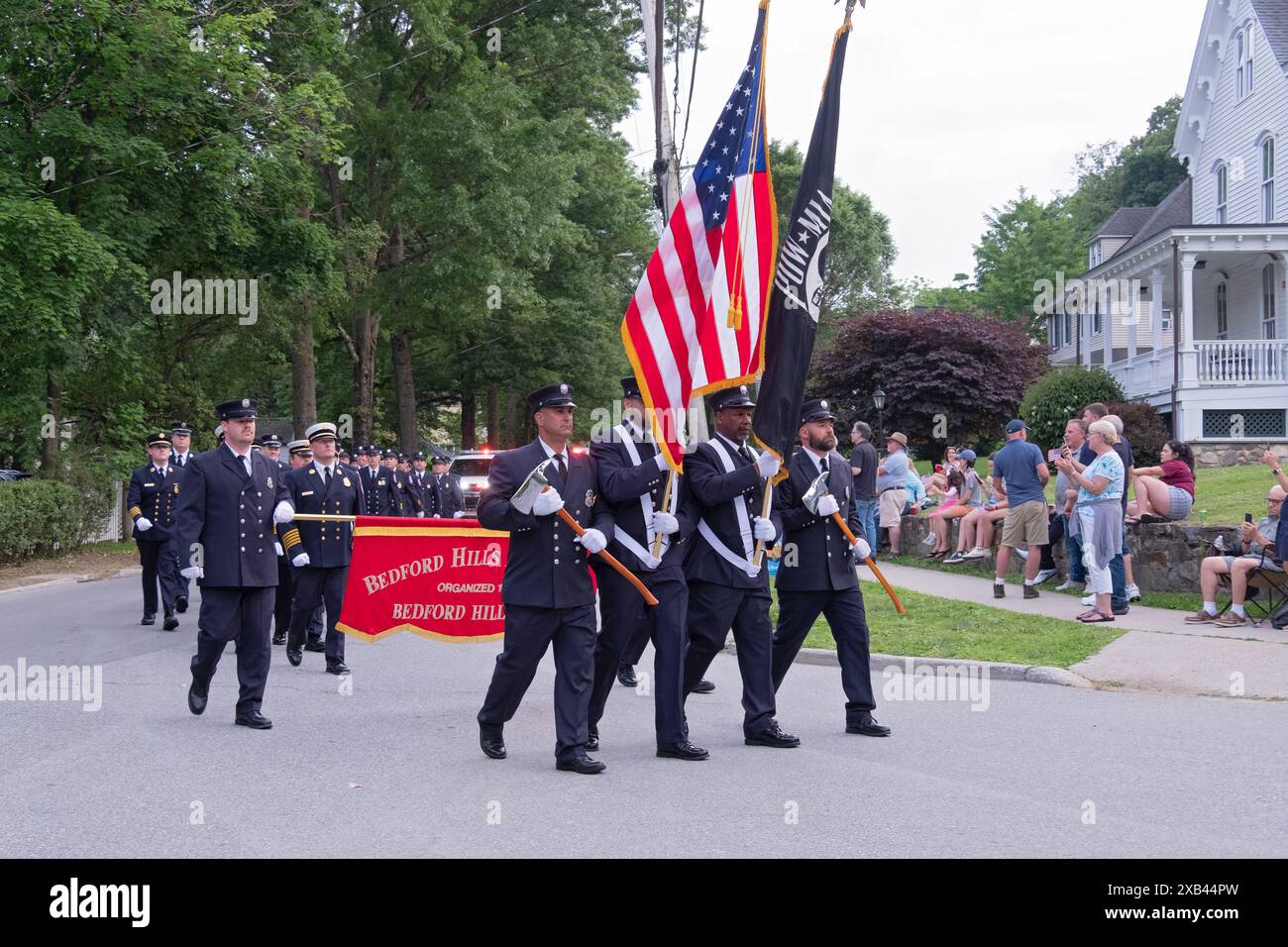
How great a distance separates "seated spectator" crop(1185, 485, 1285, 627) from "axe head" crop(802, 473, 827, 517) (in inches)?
235

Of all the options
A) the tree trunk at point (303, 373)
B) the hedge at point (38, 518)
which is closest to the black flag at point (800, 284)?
the hedge at point (38, 518)

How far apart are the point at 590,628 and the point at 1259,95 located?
3049cm

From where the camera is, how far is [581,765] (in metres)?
7.19

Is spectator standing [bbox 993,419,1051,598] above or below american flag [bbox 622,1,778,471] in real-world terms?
below

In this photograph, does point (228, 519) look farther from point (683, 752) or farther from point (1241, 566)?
point (1241, 566)

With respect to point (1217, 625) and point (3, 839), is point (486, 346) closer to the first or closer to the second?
point (1217, 625)

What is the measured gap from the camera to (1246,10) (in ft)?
106

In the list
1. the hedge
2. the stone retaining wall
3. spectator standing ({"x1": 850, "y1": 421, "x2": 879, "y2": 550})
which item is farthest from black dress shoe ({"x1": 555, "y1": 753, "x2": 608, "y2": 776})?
the hedge

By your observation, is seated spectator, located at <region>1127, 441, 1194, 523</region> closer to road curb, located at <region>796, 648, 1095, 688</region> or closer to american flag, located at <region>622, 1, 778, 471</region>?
road curb, located at <region>796, 648, 1095, 688</region>

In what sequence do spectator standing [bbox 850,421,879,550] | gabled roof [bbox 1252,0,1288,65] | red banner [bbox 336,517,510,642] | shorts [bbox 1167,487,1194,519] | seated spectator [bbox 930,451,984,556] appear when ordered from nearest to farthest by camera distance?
1. red banner [bbox 336,517,510,642]
2. shorts [bbox 1167,487,1194,519]
3. spectator standing [bbox 850,421,879,550]
4. seated spectator [bbox 930,451,984,556]
5. gabled roof [bbox 1252,0,1288,65]

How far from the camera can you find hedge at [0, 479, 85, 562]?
21.7 m

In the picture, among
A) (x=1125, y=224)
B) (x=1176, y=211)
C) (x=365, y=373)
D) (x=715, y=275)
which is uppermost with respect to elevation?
(x=1125, y=224)

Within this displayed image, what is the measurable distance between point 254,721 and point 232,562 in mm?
1056

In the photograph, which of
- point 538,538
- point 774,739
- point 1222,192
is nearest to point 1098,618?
point 774,739
